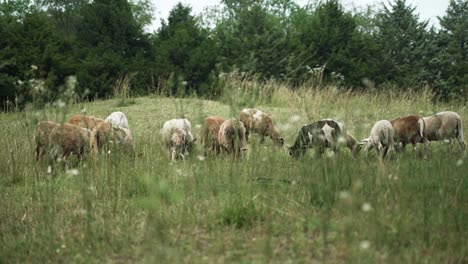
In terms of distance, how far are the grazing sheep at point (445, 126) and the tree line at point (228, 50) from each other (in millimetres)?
8725

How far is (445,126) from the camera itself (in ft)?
29.8

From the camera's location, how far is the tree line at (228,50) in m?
21.0

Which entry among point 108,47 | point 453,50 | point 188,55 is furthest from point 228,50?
point 453,50

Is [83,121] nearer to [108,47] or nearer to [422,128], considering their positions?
[422,128]

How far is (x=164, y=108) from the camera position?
14844mm

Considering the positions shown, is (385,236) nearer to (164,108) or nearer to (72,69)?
(164,108)

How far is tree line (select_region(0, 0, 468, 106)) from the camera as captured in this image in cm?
2095

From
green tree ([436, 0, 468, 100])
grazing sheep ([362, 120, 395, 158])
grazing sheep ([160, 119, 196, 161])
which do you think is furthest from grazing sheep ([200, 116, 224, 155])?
green tree ([436, 0, 468, 100])

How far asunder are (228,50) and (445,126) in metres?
22.1

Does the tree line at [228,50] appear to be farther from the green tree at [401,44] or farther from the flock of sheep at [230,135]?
the flock of sheep at [230,135]

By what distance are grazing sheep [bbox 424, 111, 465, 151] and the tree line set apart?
8.73m

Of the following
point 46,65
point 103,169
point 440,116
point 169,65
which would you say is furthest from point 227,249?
point 169,65

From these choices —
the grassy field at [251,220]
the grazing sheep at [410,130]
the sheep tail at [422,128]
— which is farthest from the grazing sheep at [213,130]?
the sheep tail at [422,128]

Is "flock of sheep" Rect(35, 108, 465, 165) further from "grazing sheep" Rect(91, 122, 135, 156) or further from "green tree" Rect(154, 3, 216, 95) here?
"green tree" Rect(154, 3, 216, 95)
